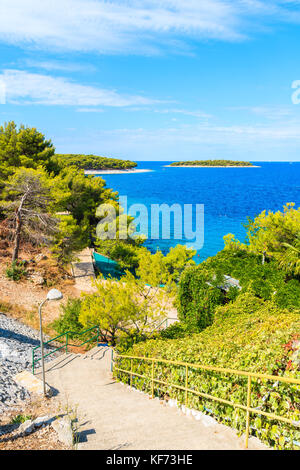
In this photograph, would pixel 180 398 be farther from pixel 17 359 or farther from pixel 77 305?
pixel 77 305

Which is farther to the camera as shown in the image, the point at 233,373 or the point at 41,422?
the point at 41,422

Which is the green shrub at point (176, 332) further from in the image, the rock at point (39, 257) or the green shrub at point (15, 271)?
the rock at point (39, 257)

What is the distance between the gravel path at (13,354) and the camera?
8836 millimetres

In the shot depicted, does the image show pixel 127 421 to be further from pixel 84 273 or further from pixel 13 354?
pixel 84 273

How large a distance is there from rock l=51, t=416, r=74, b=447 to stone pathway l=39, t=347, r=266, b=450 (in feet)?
0.76

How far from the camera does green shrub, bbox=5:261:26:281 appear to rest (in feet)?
77.3

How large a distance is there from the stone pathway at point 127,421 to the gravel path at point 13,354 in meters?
1.07

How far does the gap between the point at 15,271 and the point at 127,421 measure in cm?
1950

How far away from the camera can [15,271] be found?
23.9 m

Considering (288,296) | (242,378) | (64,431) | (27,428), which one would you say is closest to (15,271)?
(288,296)

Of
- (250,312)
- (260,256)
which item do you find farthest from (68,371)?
(260,256)

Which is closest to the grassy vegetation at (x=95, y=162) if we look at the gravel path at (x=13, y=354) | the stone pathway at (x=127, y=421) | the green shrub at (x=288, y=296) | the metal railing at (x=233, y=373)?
the gravel path at (x=13, y=354)

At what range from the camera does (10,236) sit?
28875 mm
